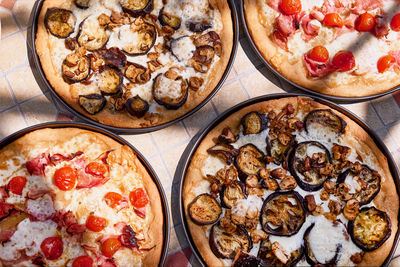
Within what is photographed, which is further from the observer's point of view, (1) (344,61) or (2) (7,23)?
(2) (7,23)

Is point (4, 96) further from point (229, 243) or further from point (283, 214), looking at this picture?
point (283, 214)

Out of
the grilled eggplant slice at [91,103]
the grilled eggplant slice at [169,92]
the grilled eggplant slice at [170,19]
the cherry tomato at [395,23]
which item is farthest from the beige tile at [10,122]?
the cherry tomato at [395,23]

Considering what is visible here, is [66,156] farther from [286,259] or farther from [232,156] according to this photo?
[286,259]

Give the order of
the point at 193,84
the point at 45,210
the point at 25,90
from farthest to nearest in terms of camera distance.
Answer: the point at 25,90, the point at 193,84, the point at 45,210

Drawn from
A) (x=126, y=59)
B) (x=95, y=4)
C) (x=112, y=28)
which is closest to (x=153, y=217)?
(x=126, y=59)

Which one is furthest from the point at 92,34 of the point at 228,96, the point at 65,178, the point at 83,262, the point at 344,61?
the point at 344,61

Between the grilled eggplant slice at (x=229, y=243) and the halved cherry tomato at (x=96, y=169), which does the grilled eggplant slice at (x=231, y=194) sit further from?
the halved cherry tomato at (x=96, y=169)
